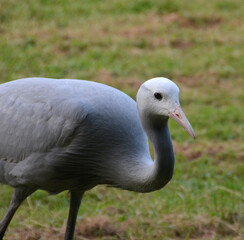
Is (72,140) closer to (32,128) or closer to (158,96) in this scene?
(32,128)

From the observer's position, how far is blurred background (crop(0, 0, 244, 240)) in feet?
17.4

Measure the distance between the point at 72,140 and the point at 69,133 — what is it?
0.06 metres

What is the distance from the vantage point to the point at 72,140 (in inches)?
166

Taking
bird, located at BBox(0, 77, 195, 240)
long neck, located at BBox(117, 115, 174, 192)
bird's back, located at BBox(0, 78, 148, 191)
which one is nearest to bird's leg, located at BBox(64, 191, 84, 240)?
bird, located at BBox(0, 77, 195, 240)

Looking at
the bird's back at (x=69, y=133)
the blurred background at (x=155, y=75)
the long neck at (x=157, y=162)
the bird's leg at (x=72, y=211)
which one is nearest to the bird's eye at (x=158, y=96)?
the long neck at (x=157, y=162)

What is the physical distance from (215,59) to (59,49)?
6.78 feet

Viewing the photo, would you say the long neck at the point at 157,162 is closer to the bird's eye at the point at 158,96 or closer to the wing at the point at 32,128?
the bird's eye at the point at 158,96

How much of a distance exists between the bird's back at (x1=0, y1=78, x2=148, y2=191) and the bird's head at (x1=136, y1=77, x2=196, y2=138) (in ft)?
1.33

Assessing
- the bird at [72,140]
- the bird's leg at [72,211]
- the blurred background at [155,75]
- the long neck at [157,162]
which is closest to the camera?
the long neck at [157,162]

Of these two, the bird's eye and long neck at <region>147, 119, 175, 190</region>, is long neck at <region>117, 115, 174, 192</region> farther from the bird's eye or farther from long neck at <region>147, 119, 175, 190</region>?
the bird's eye

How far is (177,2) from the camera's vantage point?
33.5 feet

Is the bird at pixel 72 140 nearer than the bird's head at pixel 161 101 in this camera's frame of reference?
No

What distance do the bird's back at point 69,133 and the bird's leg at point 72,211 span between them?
1.03 ft

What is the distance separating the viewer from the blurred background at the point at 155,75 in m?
5.29
